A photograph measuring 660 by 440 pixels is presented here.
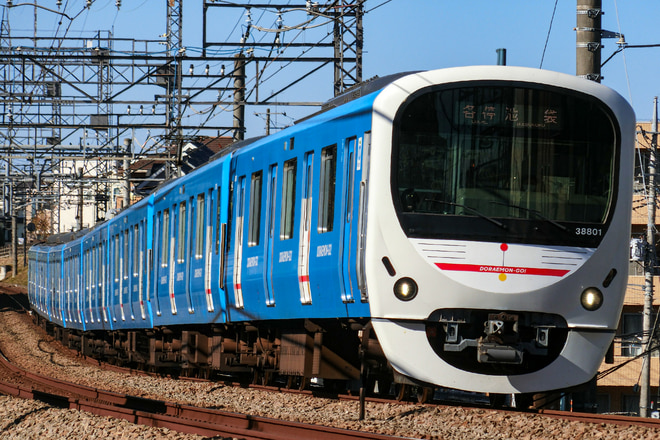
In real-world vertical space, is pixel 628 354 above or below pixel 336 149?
below

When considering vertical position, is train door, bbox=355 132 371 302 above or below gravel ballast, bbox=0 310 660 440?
above

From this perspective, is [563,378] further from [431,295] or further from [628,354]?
[628,354]

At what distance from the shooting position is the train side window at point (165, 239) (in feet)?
57.9

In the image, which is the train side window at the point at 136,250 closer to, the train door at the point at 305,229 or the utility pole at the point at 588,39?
the train door at the point at 305,229

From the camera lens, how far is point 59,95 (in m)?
33.9

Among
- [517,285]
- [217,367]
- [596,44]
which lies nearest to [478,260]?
[517,285]

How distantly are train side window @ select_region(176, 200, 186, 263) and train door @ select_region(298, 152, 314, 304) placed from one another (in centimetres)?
575

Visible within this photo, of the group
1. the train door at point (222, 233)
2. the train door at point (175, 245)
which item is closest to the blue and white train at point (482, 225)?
the train door at point (222, 233)

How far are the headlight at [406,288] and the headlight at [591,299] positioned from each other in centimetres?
139

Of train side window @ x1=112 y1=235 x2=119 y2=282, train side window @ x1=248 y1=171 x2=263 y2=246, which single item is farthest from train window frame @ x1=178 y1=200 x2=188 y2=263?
train side window @ x1=112 y1=235 x2=119 y2=282

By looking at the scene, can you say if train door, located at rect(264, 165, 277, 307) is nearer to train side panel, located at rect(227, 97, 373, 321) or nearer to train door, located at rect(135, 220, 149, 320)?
train side panel, located at rect(227, 97, 373, 321)

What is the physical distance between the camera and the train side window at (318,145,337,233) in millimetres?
10109

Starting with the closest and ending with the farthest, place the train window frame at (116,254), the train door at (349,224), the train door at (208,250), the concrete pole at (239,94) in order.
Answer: the train door at (349,224) < the train door at (208,250) < the train window frame at (116,254) < the concrete pole at (239,94)

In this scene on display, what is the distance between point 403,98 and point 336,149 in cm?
136
